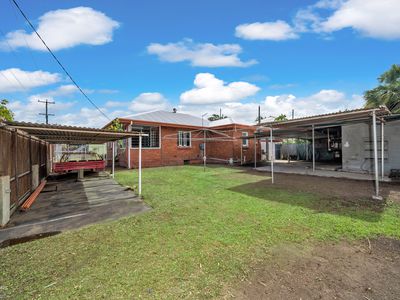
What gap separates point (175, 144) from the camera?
1800cm

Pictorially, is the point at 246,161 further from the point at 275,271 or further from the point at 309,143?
the point at 275,271

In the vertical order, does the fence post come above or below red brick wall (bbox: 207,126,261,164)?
below

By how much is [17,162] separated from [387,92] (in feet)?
65.7

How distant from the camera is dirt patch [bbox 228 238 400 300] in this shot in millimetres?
2420

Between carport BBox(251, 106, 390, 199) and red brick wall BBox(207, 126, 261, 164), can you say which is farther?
red brick wall BBox(207, 126, 261, 164)

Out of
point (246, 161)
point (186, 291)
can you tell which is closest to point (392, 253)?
point (186, 291)

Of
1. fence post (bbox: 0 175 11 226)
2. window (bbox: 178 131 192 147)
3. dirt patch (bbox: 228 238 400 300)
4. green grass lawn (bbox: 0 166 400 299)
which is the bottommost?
dirt patch (bbox: 228 238 400 300)

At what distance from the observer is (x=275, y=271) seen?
2.86 meters

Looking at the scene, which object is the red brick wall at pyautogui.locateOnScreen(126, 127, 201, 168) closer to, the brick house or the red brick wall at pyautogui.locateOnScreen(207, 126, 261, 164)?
the brick house

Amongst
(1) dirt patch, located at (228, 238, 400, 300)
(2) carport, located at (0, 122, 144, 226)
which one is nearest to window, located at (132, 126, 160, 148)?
(2) carport, located at (0, 122, 144, 226)

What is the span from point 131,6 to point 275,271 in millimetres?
9870

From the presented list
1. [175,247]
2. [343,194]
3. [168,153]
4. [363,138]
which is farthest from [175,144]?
[175,247]

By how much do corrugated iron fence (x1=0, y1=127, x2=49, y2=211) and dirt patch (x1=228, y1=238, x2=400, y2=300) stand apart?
5.99 metres

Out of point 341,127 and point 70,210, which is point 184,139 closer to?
point 341,127
